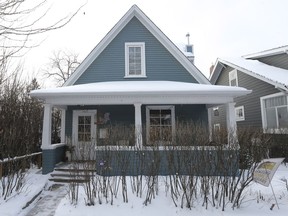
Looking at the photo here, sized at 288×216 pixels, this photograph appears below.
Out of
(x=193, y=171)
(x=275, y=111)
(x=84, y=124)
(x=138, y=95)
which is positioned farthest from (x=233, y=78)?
(x=193, y=171)

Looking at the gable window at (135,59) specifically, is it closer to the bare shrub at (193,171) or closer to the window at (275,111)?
the bare shrub at (193,171)

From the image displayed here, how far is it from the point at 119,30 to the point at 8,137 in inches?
308

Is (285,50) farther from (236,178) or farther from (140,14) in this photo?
(236,178)

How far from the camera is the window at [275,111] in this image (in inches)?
534

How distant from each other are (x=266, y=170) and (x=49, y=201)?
222 inches

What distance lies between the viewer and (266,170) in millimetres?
5863

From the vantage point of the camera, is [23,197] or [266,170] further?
[23,197]

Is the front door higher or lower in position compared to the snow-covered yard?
higher

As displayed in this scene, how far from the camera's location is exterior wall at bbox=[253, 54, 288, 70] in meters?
15.7

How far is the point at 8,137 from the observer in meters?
7.37

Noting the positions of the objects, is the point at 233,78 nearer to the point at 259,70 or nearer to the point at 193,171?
the point at 259,70

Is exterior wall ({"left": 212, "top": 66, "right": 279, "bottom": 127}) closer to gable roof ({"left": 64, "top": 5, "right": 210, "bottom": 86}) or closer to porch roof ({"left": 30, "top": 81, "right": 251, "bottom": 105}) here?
gable roof ({"left": 64, "top": 5, "right": 210, "bottom": 86})

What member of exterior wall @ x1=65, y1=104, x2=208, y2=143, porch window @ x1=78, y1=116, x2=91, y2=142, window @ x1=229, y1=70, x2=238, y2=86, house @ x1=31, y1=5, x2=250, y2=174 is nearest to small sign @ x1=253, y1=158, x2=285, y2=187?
house @ x1=31, y1=5, x2=250, y2=174

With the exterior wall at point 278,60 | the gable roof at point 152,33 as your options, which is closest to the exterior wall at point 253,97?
the exterior wall at point 278,60
